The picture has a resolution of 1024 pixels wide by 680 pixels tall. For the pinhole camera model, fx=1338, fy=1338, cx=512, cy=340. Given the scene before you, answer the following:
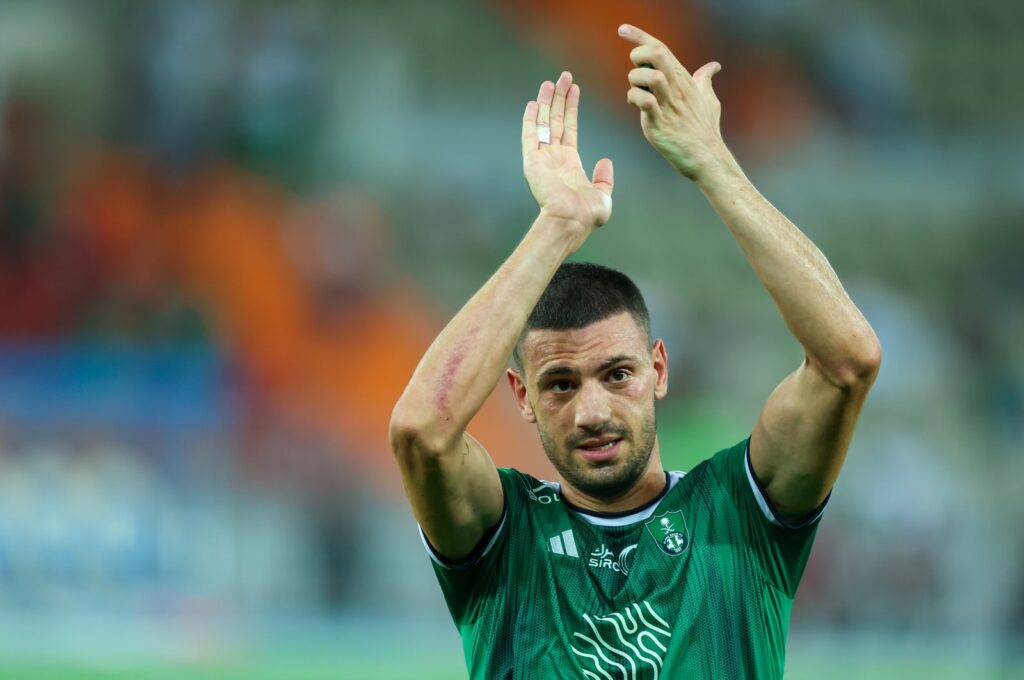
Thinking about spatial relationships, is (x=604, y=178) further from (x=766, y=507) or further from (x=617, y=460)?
(x=766, y=507)

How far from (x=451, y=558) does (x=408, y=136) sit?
11191mm

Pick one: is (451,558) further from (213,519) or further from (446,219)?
(446,219)

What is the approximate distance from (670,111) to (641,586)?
139 centimetres

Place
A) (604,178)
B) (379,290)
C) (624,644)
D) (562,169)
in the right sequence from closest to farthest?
(624,644), (562,169), (604,178), (379,290)

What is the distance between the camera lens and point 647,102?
3889 mm

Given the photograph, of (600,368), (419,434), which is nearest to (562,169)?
(600,368)

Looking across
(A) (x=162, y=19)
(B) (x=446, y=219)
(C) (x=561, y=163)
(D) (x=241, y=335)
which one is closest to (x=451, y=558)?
(C) (x=561, y=163)

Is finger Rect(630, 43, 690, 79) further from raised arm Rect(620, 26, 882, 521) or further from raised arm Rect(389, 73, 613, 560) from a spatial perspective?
raised arm Rect(389, 73, 613, 560)

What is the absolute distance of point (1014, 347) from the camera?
1424 cm

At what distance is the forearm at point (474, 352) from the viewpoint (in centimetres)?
367

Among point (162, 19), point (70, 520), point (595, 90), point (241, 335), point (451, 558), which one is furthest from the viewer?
point (595, 90)

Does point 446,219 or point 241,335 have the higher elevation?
point 446,219

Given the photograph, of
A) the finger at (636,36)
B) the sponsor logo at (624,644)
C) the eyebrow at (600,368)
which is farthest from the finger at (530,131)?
the sponsor logo at (624,644)

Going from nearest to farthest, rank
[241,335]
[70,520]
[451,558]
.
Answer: [451,558], [70,520], [241,335]
